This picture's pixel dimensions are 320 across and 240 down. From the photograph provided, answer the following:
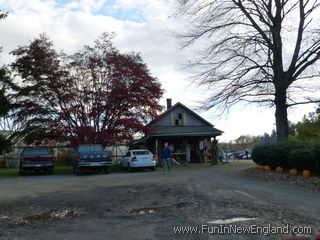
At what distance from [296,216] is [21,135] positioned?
30335 millimetres

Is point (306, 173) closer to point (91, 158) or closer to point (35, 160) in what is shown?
point (91, 158)

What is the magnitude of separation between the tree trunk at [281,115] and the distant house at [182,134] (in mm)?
14797

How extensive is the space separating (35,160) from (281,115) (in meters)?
16.2

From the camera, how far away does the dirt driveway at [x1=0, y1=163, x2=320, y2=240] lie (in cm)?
1003

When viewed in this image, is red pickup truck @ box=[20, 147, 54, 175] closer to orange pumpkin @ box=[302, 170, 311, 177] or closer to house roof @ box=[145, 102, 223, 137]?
house roof @ box=[145, 102, 223, 137]

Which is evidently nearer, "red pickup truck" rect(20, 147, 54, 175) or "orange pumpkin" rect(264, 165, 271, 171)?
"orange pumpkin" rect(264, 165, 271, 171)

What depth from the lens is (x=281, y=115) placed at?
3016 cm

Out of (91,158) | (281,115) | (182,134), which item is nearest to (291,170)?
(281,115)

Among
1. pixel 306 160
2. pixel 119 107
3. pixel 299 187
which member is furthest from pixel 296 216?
pixel 119 107

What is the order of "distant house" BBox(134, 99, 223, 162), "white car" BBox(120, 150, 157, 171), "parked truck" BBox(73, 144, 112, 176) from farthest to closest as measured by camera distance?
"distant house" BBox(134, 99, 223, 162) < "white car" BBox(120, 150, 157, 171) < "parked truck" BBox(73, 144, 112, 176)

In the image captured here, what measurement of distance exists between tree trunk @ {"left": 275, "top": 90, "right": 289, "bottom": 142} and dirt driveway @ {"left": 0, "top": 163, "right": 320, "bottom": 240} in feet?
39.3

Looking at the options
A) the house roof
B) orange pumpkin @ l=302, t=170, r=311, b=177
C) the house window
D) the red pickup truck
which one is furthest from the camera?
the house window

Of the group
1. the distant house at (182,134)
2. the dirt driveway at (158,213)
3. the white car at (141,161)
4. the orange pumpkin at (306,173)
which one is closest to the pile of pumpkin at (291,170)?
the orange pumpkin at (306,173)

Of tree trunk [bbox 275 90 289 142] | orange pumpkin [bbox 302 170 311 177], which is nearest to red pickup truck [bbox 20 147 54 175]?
tree trunk [bbox 275 90 289 142]
